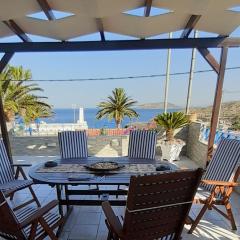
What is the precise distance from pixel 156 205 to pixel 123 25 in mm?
3062

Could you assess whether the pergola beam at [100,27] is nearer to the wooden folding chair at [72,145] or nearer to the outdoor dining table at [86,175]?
the wooden folding chair at [72,145]

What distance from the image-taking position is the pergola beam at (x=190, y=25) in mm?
3578

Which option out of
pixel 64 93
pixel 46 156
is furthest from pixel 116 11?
pixel 64 93

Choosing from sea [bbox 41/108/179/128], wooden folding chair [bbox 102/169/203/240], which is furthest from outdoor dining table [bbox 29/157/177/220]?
sea [bbox 41/108/179/128]

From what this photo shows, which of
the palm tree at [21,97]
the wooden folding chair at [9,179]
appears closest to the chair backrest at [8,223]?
the wooden folding chair at [9,179]

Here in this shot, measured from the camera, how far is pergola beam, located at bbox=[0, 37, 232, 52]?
3.99 meters

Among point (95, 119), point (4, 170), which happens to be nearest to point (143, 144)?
point (4, 170)

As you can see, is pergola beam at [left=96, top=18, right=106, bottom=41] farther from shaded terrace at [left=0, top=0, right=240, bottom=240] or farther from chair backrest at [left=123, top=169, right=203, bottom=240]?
chair backrest at [left=123, top=169, right=203, bottom=240]

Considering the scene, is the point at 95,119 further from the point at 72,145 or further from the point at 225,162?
the point at 225,162

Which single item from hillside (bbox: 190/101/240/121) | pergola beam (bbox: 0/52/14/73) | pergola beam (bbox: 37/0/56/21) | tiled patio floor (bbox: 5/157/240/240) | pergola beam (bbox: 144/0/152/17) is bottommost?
tiled patio floor (bbox: 5/157/240/240)

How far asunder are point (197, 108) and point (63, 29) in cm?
542

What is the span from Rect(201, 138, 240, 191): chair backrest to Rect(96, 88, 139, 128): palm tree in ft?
36.7

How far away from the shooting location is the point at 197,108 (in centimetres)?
780

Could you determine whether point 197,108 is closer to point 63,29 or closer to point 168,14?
point 168,14
